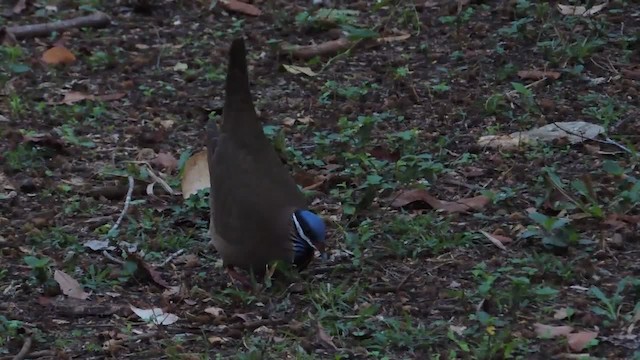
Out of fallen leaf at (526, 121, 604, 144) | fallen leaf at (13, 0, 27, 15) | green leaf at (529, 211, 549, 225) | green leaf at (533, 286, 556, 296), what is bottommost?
fallen leaf at (13, 0, 27, 15)

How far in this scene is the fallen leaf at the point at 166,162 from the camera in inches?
243

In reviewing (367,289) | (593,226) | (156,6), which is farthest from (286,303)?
(156,6)

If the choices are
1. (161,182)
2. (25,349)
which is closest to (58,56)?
(161,182)

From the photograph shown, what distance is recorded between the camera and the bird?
15.6 feet

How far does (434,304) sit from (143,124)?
266 centimetres

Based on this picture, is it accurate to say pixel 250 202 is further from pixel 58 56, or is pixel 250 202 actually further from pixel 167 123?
pixel 58 56

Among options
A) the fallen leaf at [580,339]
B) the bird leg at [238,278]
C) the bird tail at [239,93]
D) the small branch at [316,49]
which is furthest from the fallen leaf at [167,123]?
the fallen leaf at [580,339]

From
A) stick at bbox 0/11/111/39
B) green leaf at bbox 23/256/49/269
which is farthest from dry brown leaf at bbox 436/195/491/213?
stick at bbox 0/11/111/39

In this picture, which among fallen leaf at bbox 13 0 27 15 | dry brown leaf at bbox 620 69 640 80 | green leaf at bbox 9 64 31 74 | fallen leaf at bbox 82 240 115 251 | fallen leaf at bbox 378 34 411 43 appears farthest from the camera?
fallen leaf at bbox 13 0 27 15

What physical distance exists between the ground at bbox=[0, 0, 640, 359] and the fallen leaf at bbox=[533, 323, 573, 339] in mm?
12

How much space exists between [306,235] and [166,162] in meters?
1.65

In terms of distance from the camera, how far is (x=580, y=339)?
417 centimetres

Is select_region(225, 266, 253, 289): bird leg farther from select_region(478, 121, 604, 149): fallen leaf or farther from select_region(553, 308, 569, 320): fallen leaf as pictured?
select_region(478, 121, 604, 149): fallen leaf

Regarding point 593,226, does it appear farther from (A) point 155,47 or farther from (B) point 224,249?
(A) point 155,47
